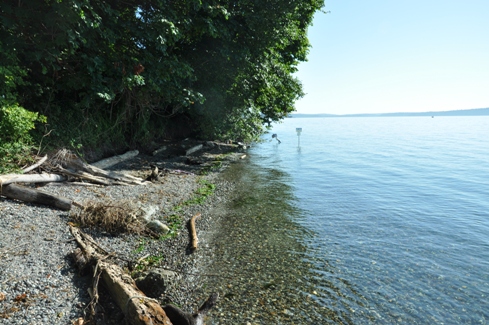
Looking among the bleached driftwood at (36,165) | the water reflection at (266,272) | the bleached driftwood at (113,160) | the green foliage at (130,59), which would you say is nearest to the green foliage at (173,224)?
the water reflection at (266,272)

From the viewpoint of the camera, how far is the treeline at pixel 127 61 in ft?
38.0

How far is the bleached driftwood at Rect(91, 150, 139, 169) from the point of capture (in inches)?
671

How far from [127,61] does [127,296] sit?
1194 centimetres

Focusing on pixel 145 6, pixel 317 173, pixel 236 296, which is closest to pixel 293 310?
pixel 236 296

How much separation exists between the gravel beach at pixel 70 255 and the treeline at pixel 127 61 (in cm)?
406

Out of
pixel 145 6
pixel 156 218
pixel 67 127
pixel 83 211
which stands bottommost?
pixel 156 218

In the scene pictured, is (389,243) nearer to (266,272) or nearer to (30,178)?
(266,272)

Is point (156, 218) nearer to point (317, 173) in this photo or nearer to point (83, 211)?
point (83, 211)

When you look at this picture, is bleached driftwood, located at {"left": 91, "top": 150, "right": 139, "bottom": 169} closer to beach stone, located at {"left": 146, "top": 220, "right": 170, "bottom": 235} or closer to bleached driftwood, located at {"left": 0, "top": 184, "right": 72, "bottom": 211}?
bleached driftwood, located at {"left": 0, "top": 184, "right": 72, "bottom": 211}

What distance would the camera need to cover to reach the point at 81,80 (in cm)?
1408

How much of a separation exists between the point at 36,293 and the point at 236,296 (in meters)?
3.87

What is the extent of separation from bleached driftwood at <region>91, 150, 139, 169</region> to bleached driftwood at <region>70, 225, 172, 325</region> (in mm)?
10251

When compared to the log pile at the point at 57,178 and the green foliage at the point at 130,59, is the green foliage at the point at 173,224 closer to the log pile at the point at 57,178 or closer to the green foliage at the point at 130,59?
the log pile at the point at 57,178

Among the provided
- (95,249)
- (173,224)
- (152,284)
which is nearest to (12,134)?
(173,224)
